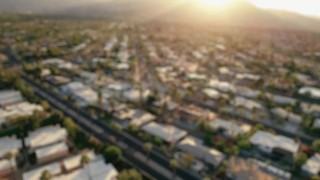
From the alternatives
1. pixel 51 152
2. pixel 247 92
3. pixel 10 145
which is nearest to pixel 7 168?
pixel 51 152

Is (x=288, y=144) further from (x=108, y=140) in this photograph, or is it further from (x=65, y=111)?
(x=65, y=111)

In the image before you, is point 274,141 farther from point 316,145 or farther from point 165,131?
point 165,131

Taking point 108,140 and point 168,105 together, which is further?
point 168,105

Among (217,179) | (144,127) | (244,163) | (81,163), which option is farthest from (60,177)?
(244,163)

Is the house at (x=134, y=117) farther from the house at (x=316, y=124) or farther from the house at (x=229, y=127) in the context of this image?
the house at (x=316, y=124)

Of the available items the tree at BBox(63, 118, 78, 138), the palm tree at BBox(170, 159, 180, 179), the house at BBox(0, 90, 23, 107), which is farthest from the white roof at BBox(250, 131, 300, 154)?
the house at BBox(0, 90, 23, 107)

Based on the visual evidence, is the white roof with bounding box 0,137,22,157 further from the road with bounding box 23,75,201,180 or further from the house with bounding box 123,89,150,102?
the house with bounding box 123,89,150,102
